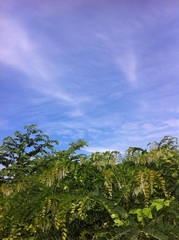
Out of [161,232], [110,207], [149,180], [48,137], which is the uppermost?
[48,137]

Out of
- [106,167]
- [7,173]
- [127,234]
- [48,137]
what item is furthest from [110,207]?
[48,137]

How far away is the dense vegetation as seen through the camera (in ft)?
9.13

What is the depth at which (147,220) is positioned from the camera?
9.30 feet

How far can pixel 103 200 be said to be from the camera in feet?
9.27

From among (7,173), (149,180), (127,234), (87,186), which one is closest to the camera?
(127,234)

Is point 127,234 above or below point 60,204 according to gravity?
below

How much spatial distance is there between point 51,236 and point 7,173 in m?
12.8

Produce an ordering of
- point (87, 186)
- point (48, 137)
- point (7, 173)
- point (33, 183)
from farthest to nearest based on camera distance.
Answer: point (48, 137), point (7, 173), point (33, 183), point (87, 186)

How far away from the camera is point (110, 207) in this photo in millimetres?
2779

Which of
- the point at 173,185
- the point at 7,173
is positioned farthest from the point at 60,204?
the point at 7,173

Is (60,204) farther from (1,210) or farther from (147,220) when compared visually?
(1,210)

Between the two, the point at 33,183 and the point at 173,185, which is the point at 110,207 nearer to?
the point at 173,185

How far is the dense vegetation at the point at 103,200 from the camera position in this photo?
278 cm

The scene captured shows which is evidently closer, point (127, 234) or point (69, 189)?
point (127, 234)
